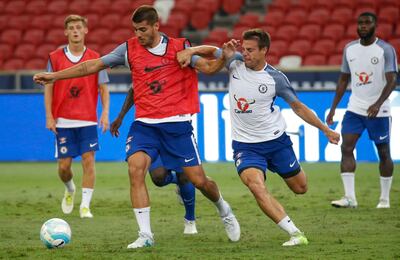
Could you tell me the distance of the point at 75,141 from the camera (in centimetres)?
1282

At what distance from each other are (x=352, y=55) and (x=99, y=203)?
4.06 metres

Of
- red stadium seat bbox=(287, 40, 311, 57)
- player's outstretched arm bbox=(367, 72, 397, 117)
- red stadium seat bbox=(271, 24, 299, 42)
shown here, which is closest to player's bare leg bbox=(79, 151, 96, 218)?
player's outstretched arm bbox=(367, 72, 397, 117)

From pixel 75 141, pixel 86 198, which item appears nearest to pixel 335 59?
pixel 75 141

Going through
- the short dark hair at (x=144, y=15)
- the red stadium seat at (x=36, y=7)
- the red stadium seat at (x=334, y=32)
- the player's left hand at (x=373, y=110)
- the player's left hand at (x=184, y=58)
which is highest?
the red stadium seat at (x=36, y=7)

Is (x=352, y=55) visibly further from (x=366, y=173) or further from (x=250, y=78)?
(x=366, y=173)

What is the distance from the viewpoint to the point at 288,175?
10.4 m

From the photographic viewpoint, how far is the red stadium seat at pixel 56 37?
2619 cm

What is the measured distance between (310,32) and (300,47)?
25.5 inches

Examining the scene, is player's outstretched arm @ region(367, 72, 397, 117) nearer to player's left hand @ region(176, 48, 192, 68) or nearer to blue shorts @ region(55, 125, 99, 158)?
blue shorts @ region(55, 125, 99, 158)

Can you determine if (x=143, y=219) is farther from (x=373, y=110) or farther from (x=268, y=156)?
(x=373, y=110)

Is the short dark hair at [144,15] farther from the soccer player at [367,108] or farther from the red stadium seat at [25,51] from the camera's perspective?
the red stadium seat at [25,51]

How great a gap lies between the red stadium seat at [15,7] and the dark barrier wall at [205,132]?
781 centimetres

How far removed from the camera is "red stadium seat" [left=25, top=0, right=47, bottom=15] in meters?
27.7

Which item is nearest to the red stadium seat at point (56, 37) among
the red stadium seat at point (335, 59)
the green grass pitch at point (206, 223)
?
the red stadium seat at point (335, 59)
